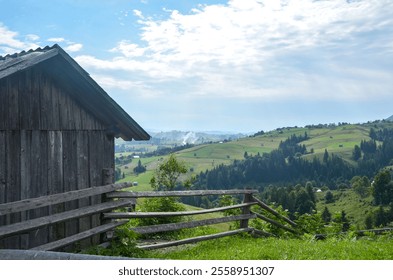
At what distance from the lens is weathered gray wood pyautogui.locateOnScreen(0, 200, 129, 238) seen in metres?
8.10

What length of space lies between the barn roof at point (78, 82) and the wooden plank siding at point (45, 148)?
0.18 metres

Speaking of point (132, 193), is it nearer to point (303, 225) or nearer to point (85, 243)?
point (85, 243)

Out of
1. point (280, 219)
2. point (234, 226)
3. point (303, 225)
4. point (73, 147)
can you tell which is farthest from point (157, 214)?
point (303, 225)

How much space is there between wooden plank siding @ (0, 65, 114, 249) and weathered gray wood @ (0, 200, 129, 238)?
86 centimetres

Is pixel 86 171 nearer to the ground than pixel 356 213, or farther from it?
farther from it

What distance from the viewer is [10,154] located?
9.30 m

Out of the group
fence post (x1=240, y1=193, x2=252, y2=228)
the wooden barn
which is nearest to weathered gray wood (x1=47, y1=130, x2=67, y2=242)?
the wooden barn

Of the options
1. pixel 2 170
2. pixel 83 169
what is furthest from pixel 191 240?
Result: pixel 2 170

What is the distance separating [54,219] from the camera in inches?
360

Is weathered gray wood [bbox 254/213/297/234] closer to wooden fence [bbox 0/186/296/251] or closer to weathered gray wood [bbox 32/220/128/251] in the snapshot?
wooden fence [bbox 0/186/296/251]

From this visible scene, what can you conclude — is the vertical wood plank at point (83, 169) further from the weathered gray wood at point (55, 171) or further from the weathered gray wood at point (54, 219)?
the weathered gray wood at point (54, 219)

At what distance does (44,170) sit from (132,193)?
2.20 m

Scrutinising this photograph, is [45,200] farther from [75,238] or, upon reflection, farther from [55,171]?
[55,171]

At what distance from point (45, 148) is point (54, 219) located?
1894mm
